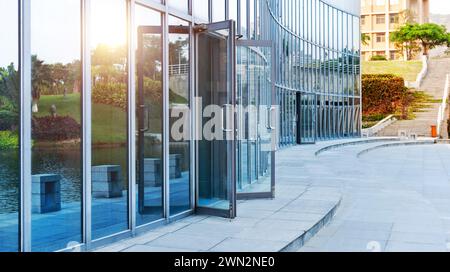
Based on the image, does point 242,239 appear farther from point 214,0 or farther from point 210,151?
point 214,0

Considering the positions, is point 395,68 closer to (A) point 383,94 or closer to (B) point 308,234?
(A) point 383,94

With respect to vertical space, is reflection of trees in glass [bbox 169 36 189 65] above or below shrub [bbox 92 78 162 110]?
above

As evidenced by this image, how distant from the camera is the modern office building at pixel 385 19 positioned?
87.9 metres

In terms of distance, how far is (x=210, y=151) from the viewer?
825 cm

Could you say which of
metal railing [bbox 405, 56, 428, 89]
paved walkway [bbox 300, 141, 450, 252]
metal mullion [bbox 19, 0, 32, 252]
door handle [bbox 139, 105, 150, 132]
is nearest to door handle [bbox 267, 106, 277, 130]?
paved walkway [bbox 300, 141, 450, 252]

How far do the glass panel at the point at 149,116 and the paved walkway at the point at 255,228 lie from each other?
1.31ft

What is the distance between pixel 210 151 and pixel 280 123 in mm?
15937

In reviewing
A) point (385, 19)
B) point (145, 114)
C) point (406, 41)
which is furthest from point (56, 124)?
point (385, 19)

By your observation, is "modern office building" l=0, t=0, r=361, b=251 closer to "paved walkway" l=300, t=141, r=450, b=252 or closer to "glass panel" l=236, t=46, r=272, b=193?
"glass panel" l=236, t=46, r=272, b=193

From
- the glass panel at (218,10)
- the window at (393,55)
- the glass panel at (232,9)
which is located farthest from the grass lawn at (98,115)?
the window at (393,55)

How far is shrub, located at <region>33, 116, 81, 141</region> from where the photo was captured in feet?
17.2

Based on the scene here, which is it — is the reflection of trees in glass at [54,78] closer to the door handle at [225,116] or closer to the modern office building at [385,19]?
the door handle at [225,116]

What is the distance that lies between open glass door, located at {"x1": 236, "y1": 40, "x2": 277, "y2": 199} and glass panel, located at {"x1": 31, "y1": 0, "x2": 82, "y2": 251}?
12.7 ft

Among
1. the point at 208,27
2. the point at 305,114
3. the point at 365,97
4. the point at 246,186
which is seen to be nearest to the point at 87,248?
the point at 208,27
